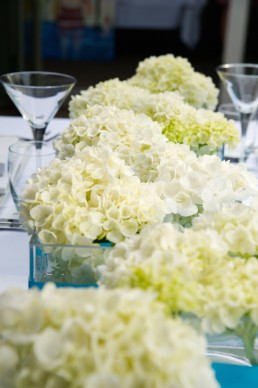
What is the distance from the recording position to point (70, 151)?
130 cm

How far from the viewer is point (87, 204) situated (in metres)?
0.97

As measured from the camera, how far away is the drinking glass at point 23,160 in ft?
4.29

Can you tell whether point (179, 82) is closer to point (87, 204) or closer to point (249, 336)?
point (87, 204)

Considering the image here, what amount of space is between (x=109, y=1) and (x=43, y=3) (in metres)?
0.48

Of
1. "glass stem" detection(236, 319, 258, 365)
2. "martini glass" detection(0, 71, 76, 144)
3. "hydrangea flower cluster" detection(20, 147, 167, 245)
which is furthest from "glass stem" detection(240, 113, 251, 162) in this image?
"glass stem" detection(236, 319, 258, 365)

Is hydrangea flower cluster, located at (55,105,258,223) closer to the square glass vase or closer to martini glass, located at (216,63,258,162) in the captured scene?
the square glass vase

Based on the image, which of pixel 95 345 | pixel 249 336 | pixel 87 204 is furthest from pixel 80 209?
pixel 95 345

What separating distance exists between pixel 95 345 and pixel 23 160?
800 millimetres

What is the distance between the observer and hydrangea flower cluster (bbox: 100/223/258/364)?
67 centimetres

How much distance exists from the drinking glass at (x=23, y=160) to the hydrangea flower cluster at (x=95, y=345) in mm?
727

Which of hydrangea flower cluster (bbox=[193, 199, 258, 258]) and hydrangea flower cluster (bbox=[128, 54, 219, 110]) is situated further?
hydrangea flower cluster (bbox=[128, 54, 219, 110])

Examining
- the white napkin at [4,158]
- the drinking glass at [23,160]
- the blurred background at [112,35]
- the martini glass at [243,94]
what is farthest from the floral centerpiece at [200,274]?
the blurred background at [112,35]

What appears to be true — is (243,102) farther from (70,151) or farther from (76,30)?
(76,30)

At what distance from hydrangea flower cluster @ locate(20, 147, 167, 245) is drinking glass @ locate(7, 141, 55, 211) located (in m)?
0.28
